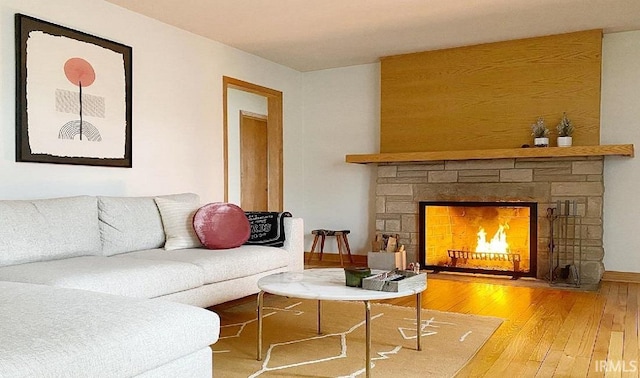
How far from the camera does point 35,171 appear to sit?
3.46 m

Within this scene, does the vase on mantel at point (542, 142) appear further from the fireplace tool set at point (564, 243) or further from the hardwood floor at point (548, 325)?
the hardwood floor at point (548, 325)

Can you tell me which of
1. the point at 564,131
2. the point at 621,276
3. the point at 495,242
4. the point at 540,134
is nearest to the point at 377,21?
the point at 540,134

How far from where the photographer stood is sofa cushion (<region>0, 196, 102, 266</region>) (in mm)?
2738

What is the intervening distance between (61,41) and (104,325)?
2.77m

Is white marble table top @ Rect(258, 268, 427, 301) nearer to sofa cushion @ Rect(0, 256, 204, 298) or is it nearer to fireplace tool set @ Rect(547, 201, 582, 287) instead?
sofa cushion @ Rect(0, 256, 204, 298)

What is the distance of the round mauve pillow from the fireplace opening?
7.81ft

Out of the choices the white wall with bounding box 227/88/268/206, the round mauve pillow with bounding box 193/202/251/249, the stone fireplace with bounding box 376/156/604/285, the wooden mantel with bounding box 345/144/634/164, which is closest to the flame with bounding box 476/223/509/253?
the stone fireplace with bounding box 376/156/604/285

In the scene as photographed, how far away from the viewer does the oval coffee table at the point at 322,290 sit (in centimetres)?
229

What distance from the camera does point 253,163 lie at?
7.11 meters

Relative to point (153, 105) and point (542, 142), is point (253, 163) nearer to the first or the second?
point (153, 105)

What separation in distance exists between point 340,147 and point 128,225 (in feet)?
10.3

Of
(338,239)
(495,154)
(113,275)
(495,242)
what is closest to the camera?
(113,275)

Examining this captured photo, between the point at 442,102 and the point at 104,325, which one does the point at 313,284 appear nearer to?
the point at 104,325

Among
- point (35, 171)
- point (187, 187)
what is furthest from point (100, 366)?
point (187, 187)
